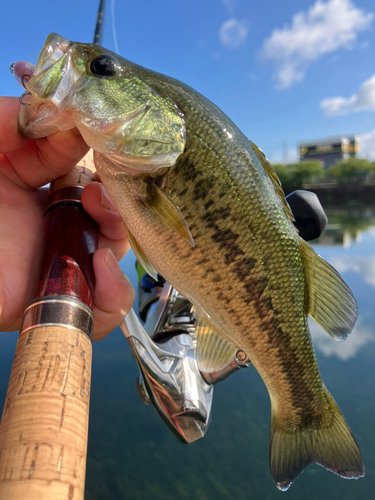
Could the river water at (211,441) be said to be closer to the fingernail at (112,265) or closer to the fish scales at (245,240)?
the fish scales at (245,240)

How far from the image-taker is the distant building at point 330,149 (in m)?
66.1

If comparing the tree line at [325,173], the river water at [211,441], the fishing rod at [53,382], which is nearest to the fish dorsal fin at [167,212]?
the fishing rod at [53,382]

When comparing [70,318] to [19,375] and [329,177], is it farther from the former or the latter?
[329,177]

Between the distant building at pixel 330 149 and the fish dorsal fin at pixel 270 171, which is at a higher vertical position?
the distant building at pixel 330 149

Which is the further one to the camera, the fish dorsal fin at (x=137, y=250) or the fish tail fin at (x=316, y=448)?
the fish tail fin at (x=316, y=448)

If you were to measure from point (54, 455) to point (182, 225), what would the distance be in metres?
0.62

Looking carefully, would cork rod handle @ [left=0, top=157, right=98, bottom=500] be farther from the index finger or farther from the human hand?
the index finger

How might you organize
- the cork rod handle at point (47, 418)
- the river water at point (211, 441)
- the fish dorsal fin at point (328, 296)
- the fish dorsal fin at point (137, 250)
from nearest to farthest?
the cork rod handle at point (47, 418) < the fish dorsal fin at point (137, 250) < the fish dorsal fin at point (328, 296) < the river water at point (211, 441)

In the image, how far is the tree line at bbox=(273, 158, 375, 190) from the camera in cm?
4519

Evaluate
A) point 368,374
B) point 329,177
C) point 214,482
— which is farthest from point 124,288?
point 329,177

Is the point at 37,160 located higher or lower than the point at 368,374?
higher

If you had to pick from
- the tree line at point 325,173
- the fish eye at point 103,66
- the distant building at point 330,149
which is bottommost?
the fish eye at point 103,66

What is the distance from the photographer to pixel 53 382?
0.66 m

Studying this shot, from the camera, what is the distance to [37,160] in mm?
1107
